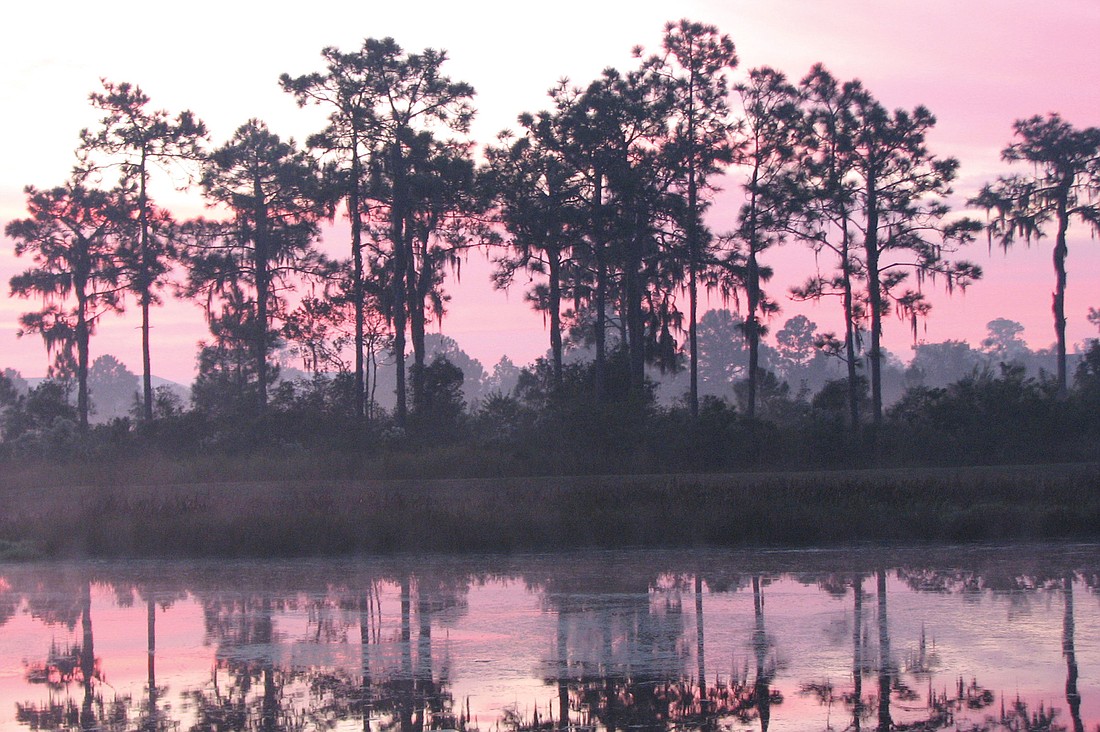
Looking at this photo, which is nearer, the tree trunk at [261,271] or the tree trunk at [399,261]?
the tree trunk at [399,261]

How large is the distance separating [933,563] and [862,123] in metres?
25.1

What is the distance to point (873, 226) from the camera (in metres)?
38.0

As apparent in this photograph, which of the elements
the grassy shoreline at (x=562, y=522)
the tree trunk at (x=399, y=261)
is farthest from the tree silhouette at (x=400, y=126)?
the grassy shoreline at (x=562, y=522)

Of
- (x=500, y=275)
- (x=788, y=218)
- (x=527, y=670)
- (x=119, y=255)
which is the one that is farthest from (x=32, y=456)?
(x=527, y=670)

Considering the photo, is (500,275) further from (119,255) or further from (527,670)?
(527,670)

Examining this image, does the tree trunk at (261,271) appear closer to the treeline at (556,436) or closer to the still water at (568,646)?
the treeline at (556,436)

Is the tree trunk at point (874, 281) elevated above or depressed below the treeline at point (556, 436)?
above

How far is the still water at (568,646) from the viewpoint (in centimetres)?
817

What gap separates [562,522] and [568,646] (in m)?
8.78

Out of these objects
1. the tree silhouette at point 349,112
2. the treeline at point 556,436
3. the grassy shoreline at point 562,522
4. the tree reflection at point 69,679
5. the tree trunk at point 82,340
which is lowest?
the tree reflection at point 69,679

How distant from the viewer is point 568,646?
34.6 feet

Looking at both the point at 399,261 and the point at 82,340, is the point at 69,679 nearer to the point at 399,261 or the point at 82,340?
the point at 399,261

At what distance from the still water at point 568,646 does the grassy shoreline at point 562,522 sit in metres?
2.30

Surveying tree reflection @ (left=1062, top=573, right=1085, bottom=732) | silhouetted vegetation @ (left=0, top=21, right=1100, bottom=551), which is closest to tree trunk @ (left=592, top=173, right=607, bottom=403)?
silhouetted vegetation @ (left=0, top=21, right=1100, bottom=551)
